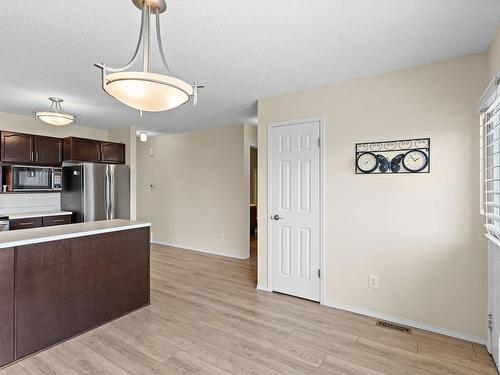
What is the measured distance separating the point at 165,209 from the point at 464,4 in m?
5.56

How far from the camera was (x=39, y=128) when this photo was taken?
4.54m

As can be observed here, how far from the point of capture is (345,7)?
5.48ft

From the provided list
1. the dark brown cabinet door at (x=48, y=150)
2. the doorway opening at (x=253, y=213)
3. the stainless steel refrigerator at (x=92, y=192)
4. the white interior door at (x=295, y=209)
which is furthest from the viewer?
the doorway opening at (x=253, y=213)

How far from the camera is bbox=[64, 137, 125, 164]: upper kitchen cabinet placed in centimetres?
452

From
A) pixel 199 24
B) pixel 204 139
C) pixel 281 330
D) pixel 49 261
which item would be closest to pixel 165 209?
pixel 204 139

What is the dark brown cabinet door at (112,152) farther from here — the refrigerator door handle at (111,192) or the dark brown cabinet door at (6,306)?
the dark brown cabinet door at (6,306)

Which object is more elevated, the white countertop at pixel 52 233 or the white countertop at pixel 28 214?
the white countertop at pixel 52 233

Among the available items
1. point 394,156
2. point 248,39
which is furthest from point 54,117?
point 394,156

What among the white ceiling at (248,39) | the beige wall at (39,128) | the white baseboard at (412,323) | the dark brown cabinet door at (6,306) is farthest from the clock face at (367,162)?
the beige wall at (39,128)

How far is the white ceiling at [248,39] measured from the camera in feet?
5.54

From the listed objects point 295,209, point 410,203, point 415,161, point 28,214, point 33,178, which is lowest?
point 28,214

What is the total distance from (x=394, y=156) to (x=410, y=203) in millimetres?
475

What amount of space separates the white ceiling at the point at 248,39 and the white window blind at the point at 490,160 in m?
0.55

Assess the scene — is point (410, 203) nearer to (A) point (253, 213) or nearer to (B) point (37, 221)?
(A) point (253, 213)
